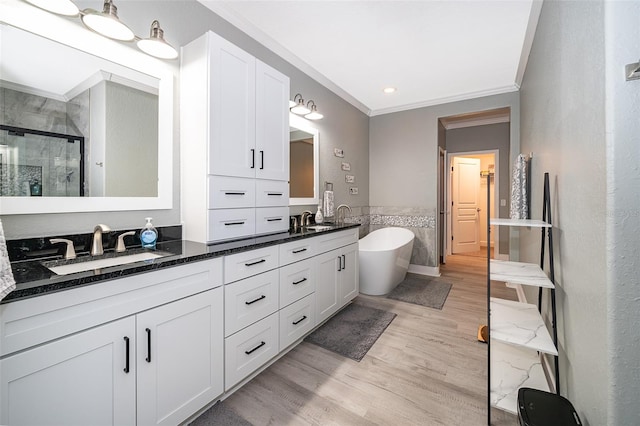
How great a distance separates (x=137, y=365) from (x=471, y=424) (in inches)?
67.8

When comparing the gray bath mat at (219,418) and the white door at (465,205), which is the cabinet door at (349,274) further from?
the white door at (465,205)

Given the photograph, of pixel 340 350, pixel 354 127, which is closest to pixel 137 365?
pixel 340 350

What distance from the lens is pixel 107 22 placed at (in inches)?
55.2

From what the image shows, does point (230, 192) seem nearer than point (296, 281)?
Yes

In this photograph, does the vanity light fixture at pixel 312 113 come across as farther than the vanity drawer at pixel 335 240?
Yes

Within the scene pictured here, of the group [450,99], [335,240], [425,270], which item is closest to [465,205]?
[425,270]

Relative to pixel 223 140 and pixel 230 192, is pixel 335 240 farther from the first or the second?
pixel 223 140

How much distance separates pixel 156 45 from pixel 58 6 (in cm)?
43

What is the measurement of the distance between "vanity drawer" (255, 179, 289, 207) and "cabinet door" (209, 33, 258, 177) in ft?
0.46

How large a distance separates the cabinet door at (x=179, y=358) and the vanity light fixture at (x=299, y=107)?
6.79 feet

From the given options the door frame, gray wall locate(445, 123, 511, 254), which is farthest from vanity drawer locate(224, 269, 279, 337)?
gray wall locate(445, 123, 511, 254)

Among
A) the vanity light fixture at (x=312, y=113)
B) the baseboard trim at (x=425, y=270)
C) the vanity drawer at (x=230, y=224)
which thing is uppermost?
the vanity light fixture at (x=312, y=113)

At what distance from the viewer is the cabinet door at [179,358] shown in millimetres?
1208

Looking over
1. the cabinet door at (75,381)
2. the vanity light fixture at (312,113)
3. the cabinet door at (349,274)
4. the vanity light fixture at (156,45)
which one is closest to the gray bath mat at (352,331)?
the cabinet door at (349,274)
